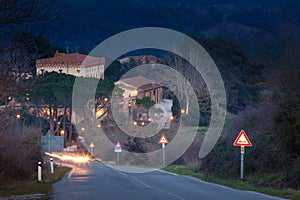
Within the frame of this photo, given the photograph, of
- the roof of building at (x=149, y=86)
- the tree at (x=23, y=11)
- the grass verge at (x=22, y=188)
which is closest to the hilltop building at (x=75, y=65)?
the roof of building at (x=149, y=86)

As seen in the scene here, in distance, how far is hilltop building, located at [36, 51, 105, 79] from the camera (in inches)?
2628

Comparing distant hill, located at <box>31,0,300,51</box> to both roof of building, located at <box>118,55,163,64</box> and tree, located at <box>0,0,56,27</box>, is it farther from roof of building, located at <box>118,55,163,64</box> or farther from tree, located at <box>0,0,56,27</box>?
tree, located at <box>0,0,56,27</box>

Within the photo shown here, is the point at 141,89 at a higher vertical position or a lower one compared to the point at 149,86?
lower

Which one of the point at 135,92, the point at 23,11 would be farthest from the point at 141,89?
the point at 23,11

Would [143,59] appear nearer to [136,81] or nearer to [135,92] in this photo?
[136,81]

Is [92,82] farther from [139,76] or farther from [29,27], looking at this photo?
[29,27]

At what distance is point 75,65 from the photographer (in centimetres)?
7512

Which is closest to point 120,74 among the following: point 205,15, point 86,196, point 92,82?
point 92,82

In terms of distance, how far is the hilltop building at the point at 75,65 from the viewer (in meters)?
66.8

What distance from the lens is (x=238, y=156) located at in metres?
29.0

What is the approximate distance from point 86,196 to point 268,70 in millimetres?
13133

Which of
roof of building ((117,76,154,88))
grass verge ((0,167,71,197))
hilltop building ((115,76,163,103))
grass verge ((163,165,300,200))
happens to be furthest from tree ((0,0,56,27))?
roof of building ((117,76,154,88))

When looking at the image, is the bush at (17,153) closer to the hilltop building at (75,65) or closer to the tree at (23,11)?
the tree at (23,11)

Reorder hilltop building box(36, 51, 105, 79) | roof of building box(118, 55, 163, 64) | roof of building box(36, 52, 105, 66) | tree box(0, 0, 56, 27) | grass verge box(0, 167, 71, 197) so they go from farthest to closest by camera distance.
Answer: roof of building box(118, 55, 163, 64) → roof of building box(36, 52, 105, 66) → hilltop building box(36, 51, 105, 79) → grass verge box(0, 167, 71, 197) → tree box(0, 0, 56, 27)
